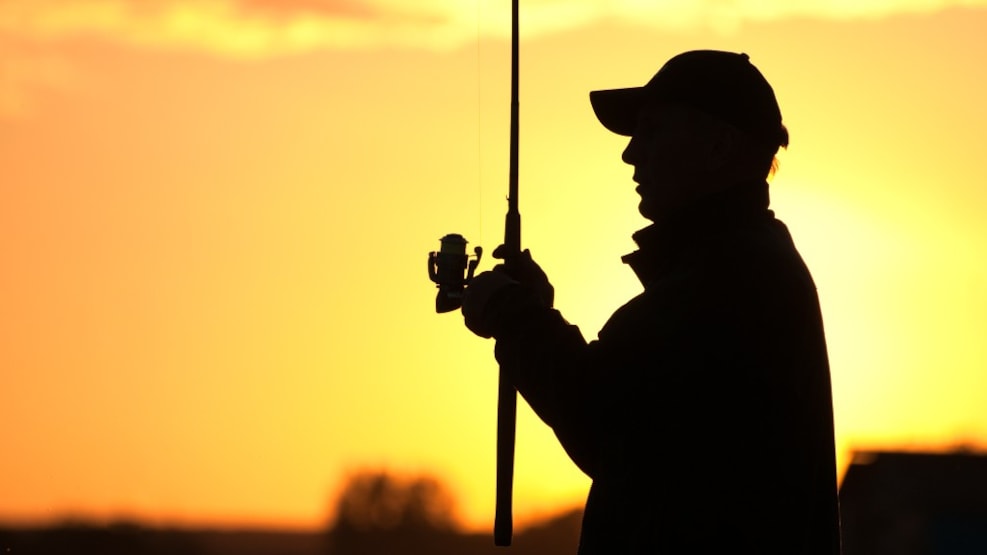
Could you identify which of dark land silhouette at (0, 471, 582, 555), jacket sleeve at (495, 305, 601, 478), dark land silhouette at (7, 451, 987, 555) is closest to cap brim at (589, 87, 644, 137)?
jacket sleeve at (495, 305, 601, 478)

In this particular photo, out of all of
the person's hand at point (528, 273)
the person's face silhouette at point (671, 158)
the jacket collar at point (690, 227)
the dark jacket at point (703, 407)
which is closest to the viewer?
the dark jacket at point (703, 407)

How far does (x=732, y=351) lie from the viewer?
5.86m

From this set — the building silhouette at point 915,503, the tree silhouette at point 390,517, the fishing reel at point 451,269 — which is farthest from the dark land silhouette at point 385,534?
the fishing reel at point 451,269

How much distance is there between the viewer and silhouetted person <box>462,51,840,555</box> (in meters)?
5.82

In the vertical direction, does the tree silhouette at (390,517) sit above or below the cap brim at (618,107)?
below

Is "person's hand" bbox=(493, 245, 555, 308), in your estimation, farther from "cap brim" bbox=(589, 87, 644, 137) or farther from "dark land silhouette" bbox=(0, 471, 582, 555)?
"dark land silhouette" bbox=(0, 471, 582, 555)

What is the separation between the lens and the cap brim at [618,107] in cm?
646

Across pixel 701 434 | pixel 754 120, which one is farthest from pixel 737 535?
pixel 754 120

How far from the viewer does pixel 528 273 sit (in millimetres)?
6465

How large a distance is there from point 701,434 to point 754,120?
2.93ft

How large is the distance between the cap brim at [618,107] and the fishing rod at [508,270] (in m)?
0.23

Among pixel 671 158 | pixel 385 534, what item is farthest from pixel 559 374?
pixel 385 534

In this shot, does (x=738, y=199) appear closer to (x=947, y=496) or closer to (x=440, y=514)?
(x=947, y=496)

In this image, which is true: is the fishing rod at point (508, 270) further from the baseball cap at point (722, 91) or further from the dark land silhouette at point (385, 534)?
the dark land silhouette at point (385, 534)
